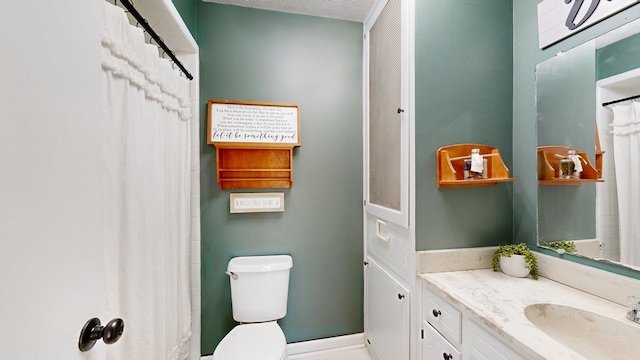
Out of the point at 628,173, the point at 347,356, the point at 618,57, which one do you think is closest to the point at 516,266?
the point at 628,173

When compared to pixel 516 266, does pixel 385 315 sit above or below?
below

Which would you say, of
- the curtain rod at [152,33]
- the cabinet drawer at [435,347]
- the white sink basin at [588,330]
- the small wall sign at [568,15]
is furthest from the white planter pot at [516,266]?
the curtain rod at [152,33]

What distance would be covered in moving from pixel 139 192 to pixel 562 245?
1.87 m

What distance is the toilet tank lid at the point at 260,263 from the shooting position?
1676mm

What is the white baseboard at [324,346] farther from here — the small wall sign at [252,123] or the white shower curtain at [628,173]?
the white shower curtain at [628,173]

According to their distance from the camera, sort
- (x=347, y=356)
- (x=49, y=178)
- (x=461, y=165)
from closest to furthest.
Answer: (x=49, y=178)
(x=461, y=165)
(x=347, y=356)

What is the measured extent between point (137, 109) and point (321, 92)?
1236 millimetres

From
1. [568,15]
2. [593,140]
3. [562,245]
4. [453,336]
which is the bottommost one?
[453,336]

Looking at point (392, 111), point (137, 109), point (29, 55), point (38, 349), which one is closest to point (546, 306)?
point (392, 111)

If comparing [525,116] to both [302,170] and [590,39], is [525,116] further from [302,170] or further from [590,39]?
[302,170]

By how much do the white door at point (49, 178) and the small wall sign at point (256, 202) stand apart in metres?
1.19

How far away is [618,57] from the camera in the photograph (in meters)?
1.00

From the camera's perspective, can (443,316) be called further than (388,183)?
No

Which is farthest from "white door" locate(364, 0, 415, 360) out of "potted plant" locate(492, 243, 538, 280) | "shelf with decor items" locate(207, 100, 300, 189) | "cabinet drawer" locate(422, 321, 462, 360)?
"shelf with decor items" locate(207, 100, 300, 189)
